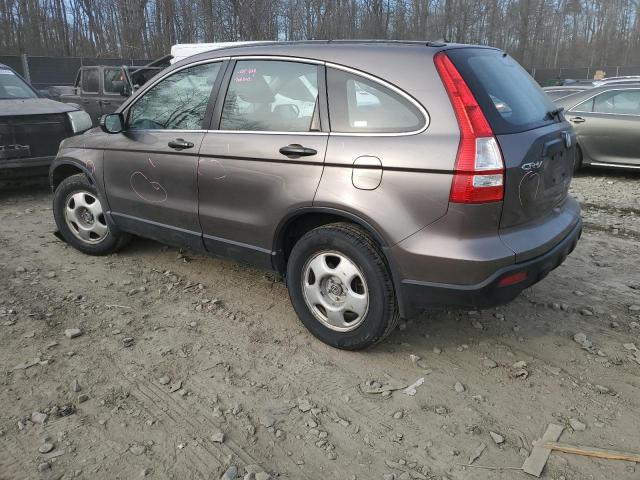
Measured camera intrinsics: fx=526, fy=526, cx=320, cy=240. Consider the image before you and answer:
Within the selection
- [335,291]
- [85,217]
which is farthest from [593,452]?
[85,217]

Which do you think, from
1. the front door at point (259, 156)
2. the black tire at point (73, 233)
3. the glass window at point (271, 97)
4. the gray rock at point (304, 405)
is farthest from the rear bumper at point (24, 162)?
the gray rock at point (304, 405)

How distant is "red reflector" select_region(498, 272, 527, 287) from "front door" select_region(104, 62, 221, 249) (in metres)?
2.20

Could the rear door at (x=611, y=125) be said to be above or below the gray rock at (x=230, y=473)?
above

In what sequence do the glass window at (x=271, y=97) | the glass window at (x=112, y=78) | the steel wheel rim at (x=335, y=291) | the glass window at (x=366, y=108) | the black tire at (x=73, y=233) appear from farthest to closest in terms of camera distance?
the glass window at (x=112, y=78) → the black tire at (x=73, y=233) → the glass window at (x=271, y=97) → the steel wheel rim at (x=335, y=291) → the glass window at (x=366, y=108)

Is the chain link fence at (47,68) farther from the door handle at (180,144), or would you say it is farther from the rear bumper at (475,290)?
the rear bumper at (475,290)

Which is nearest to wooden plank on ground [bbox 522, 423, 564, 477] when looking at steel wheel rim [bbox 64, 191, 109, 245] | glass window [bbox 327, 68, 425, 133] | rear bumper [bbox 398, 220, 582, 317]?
rear bumper [bbox 398, 220, 582, 317]

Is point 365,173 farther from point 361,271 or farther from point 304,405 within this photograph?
point 304,405

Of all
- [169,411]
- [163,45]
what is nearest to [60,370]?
[169,411]

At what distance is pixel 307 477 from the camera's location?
94.3 inches

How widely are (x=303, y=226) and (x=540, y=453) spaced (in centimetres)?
188

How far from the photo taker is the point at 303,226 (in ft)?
11.4

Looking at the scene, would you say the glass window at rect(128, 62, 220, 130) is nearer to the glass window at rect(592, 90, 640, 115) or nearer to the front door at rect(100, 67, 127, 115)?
the glass window at rect(592, 90, 640, 115)

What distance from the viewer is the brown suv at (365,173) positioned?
9.05ft

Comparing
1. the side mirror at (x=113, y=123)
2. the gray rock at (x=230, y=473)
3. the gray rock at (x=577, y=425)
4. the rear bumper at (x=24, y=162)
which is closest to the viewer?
the gray rock at (x=230, y=473)
